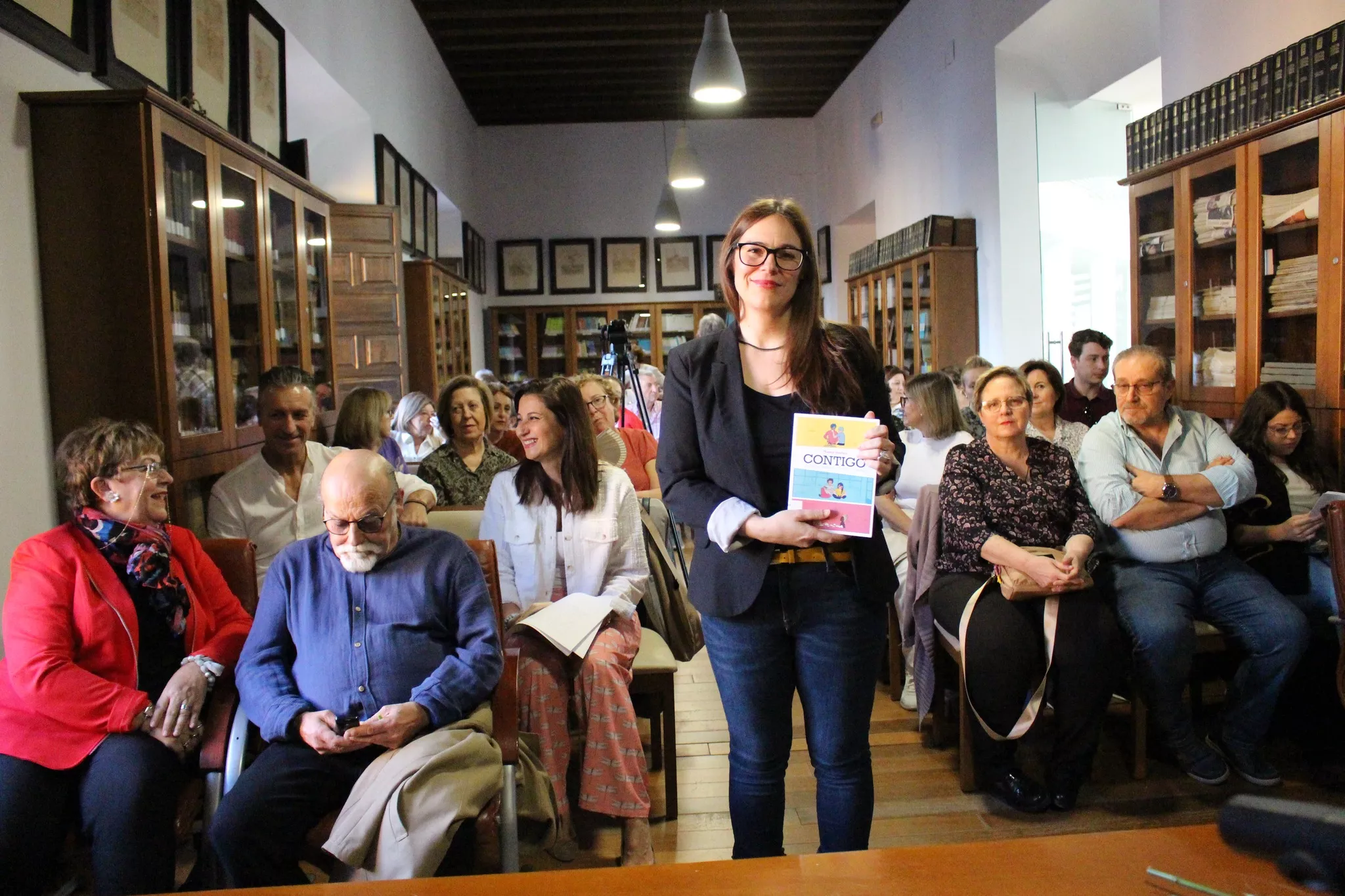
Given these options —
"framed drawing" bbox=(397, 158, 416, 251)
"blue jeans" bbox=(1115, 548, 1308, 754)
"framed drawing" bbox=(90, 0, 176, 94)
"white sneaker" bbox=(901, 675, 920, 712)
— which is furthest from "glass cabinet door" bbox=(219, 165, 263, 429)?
"framed drawing" bbox=(397, 158, 416, 251)

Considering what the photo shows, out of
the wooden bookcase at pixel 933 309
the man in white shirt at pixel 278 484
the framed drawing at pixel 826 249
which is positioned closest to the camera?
the man in white shirt at pixel 278 484

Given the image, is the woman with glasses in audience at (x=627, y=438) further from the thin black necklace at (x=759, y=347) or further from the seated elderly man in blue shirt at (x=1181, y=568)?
the thin black necklace at (x=759, y=347)

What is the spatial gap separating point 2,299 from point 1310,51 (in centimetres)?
402

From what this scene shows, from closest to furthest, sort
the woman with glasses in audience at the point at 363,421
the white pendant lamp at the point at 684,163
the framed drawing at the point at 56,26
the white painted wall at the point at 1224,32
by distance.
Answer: the framed drawing at the point at 56,26, the white painted wall at the point at 1224,32, the woman with glasses in audience at the point at 363,421, the white pendant lamp at the point at 684,163

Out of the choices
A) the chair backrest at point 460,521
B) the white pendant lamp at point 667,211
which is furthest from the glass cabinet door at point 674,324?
the chair backrest at point 460,521

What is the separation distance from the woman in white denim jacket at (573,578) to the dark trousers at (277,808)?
650 mm

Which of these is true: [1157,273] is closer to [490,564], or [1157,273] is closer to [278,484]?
[490,564]

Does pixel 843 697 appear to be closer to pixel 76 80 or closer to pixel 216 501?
pixel 216 501

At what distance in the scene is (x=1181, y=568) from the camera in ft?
10.1

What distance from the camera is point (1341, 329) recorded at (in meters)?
3.18

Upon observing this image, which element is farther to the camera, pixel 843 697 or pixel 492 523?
pixel 492 523

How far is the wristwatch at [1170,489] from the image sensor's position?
304cm

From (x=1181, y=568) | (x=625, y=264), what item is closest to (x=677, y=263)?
(x=625, y=264)

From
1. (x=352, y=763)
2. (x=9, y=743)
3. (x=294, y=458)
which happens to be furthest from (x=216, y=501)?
(x=352, y=763)
